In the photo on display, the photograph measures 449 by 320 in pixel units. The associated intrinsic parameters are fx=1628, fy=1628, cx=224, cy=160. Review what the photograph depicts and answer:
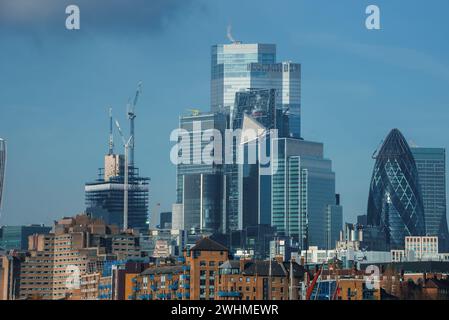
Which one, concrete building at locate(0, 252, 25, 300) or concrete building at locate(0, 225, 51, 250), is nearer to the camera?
concrete building at locate(0, 252, 25, 300)

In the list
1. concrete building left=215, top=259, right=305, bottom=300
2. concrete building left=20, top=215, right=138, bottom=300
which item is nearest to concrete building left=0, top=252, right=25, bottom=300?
concrete building left=20, top=215, right=138, bottom=300

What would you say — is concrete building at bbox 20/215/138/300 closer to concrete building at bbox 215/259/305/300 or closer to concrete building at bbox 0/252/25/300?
concrete building at bbox 0/252/25/300

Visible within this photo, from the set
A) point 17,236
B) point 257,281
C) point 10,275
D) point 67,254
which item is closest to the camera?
point 257,281

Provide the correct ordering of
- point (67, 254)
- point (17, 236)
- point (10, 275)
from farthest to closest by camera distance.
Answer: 1. point (17, 236)
2. point (67, 254)
3. point (10, 275)

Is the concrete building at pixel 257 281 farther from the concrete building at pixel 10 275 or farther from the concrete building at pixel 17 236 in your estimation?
the concrete building at pixel 17 236

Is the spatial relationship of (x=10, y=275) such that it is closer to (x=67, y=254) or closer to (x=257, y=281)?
(x=67, y=254)

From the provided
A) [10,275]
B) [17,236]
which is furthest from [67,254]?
[17,236]

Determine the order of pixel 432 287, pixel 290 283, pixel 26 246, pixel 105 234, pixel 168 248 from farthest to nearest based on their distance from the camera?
1. pixel 168 248
2. pixel 26 246
3. pixel 105 234
4. pixel 432 287
5. pixel 290 283

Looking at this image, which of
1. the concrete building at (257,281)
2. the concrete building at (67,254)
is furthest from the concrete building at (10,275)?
the concrete building at (257,281)

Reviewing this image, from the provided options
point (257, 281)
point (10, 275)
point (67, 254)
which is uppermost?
point (67, 254)
